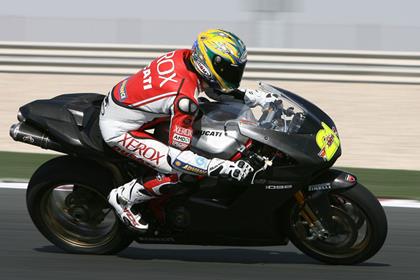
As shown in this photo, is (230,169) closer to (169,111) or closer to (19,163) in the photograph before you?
(169,111)

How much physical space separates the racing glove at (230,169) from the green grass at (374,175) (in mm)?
3384

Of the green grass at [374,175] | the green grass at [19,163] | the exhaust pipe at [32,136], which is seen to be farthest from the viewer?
the green grass at [19,163]

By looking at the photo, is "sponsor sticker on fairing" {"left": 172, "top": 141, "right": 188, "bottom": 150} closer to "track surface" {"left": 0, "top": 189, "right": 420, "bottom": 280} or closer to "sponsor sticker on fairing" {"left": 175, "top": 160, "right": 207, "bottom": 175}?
"sponsor sticker on fairing" {"left": 175, "top": 160, "right": 207, "bottom": 175}

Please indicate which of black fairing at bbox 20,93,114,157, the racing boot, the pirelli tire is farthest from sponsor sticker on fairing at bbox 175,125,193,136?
the pirelli tire

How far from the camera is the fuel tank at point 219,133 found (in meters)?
5.99

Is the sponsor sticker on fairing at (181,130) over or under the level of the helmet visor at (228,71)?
under

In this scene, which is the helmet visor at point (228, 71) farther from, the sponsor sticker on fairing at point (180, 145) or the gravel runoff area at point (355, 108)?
the gravel runoff area at point (355, 108)

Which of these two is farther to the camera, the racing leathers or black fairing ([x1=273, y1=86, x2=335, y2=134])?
black fairing ([x1=273, y1=86, x2=335, y2=134])

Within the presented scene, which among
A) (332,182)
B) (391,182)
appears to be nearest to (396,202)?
(391,182)

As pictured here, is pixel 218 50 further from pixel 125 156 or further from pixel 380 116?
pixel 380 116

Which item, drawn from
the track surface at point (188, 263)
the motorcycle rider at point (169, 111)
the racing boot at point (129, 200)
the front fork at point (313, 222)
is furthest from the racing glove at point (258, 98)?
the track surface at point (188, 263)

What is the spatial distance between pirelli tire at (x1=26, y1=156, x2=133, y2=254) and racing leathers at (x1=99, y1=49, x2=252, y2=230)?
0.26 m

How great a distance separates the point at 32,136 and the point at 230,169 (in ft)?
4.90

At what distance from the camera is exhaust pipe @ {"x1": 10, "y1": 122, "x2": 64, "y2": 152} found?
21.0 feet
